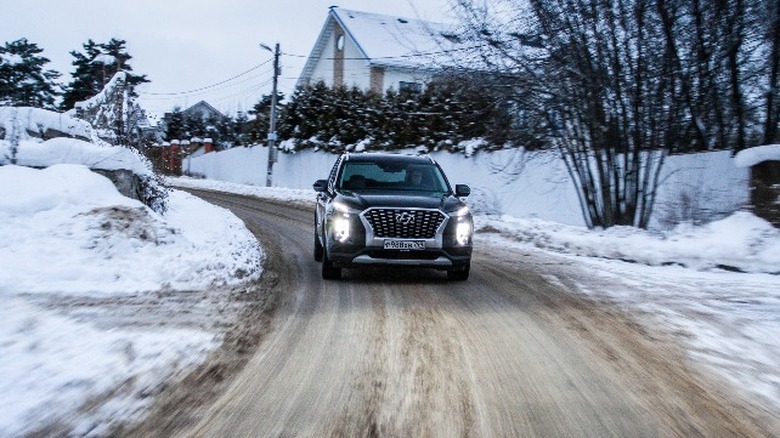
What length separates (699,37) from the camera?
13711 millimetres

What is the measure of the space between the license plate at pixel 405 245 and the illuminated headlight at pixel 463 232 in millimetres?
502

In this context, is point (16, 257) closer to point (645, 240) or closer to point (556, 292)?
point (556, 292)

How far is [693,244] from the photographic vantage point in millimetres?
11633

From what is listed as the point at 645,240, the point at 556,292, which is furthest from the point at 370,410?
the point at 645,240

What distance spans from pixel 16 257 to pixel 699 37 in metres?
12.2

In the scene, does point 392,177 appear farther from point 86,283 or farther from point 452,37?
point 452,37

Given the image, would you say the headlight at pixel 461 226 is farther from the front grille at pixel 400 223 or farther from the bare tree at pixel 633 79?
the bare tree at pixel 633 79

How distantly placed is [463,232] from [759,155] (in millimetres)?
5555

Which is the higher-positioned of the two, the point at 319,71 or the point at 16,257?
the point at 319,71

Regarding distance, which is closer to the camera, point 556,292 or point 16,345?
point 16,345

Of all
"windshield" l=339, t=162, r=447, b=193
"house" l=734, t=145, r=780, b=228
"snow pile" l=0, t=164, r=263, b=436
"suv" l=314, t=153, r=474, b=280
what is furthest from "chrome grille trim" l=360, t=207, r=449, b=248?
"house" l=734, t=145, r=780, b=228

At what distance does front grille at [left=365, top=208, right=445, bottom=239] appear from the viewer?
354 inches

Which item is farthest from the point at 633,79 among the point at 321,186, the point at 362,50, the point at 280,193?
the point at 362,50

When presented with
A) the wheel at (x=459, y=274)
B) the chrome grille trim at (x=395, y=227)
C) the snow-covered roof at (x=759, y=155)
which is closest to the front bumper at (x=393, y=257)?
the chrome grille trim at (x=395, y=227)
